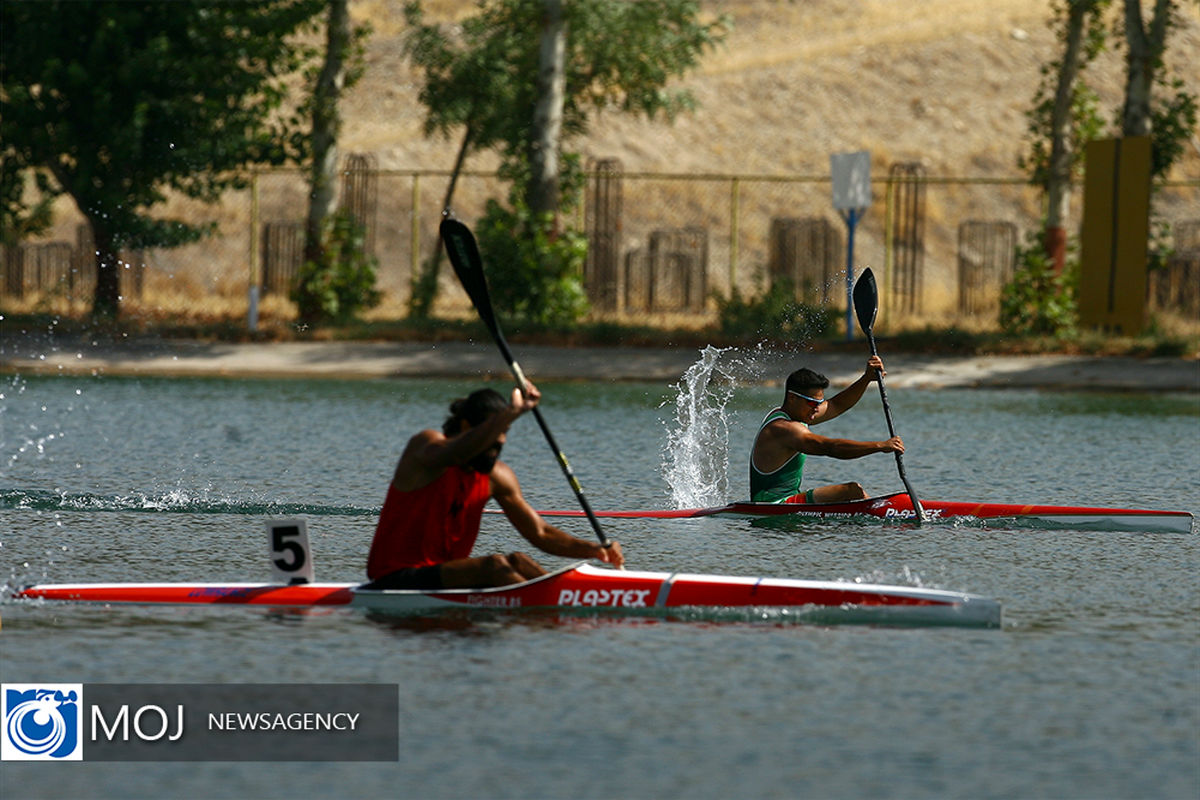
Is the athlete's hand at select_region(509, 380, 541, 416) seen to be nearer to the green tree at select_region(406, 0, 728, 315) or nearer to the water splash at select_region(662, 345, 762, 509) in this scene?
the water splash at select_region(662, 345, 762, 509)

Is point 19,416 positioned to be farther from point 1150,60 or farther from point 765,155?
point 765,155

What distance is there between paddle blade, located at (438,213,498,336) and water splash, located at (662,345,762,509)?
3.96m

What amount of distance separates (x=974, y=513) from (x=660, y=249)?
107 feet

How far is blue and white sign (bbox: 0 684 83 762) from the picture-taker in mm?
7336

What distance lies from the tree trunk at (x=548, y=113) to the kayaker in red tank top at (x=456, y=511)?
20.9 metres

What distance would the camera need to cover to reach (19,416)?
21922mm

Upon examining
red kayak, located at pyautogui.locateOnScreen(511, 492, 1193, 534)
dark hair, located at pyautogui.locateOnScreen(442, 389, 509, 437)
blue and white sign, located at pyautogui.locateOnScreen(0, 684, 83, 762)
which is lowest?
blue and white sign, located at pyautogui.locateOnScreen(0, 684, 83, 762)

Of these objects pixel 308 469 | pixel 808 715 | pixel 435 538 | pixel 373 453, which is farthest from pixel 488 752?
pixel 373 453

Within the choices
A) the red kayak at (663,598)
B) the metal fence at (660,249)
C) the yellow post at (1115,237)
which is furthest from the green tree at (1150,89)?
the red kayak at (663,598)

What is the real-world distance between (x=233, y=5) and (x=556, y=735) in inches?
1016

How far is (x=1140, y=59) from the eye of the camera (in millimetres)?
28766

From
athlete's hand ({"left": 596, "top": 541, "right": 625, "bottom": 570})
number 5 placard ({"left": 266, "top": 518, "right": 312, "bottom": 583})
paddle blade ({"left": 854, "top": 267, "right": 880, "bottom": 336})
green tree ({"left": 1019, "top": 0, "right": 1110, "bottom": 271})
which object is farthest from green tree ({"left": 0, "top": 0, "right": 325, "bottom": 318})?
athlete's hand ({"left": 596, "top": 541, "right": 625, "bottom": 570})

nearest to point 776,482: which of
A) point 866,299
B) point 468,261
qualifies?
point 866,299

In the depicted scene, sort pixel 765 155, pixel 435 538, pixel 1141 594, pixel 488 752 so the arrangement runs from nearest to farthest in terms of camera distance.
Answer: pixel 488 752 < pixel 435 538 < pixel 1141 594 < pixel 765 155
